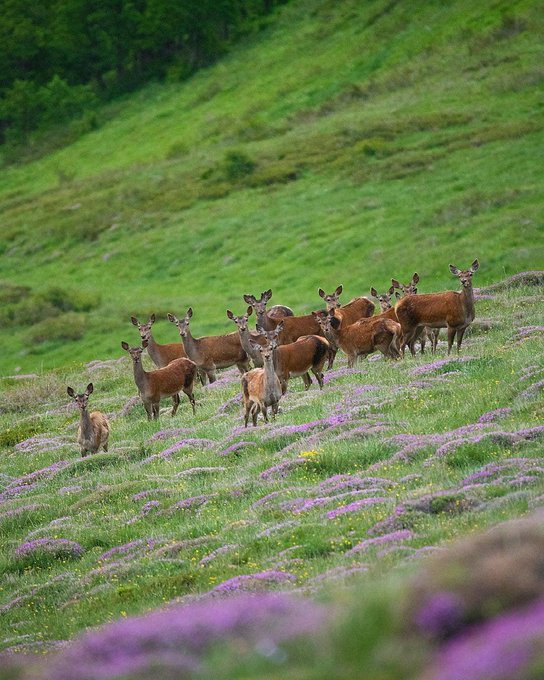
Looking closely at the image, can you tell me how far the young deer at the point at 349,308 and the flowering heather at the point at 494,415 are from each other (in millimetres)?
9874

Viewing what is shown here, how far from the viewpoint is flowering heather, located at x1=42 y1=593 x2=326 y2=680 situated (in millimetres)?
6375

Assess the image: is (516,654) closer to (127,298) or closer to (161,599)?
(161,599)

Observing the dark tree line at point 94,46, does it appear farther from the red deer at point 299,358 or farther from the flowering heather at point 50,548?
the flowering heather at point 50,548

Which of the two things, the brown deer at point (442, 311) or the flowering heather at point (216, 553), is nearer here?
the flowering heather at point (216, 553)

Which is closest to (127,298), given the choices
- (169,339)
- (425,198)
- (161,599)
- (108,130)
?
(169,339)

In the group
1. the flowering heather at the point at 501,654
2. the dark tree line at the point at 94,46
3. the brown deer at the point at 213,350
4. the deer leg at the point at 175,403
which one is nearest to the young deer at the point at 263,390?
the deer leg at the point at 175,403

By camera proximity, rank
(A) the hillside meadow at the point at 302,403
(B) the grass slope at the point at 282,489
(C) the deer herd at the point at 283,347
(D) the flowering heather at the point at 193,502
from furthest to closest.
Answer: (C) the deer herd at the point at 283,347, (D) the flowering heather at the point at 193,502, (B) the grass slope at the point at 282,489, (A) the hillside meadow at the point at 302,403

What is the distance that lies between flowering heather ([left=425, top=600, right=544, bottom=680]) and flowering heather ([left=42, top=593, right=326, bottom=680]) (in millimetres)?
997

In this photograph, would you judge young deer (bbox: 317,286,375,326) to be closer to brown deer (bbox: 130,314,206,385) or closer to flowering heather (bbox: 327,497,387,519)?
brown deer (bbox: 130,314,206,385)

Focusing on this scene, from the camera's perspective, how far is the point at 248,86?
8750 cm

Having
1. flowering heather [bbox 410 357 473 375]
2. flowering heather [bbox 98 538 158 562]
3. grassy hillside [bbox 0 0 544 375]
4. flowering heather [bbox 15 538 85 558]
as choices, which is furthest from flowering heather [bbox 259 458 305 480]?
grassy hillside [bbox 0 0 544 375]

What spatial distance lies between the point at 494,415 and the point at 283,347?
251 inches

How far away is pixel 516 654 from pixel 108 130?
92.5 m

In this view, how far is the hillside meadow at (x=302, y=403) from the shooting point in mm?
6520
